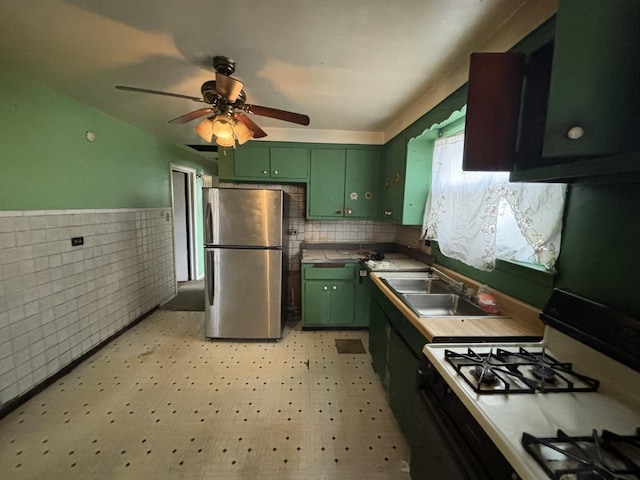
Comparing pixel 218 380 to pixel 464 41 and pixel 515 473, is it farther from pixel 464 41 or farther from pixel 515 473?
pixel 464 41

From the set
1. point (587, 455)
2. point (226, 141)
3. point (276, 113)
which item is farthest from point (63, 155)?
point (587, 455)

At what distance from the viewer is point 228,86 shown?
1.44 meters

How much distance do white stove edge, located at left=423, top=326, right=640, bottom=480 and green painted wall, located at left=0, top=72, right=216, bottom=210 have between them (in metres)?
2.82

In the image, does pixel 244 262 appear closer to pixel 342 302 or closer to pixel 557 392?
pixel 342 302

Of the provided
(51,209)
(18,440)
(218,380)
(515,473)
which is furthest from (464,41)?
(18,440)

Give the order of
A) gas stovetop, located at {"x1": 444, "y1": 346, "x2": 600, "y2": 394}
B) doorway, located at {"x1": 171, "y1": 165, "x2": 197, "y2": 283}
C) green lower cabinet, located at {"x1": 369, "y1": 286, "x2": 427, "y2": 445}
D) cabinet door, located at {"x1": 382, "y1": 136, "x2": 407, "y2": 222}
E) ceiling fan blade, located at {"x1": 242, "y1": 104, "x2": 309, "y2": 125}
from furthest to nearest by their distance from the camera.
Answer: doorway, located at {"x1": 171, "y1": 165, "x2": 197, "y2": 283} < cabinet door, located at {"x1": 382, "y1": 136, "x2": 407, "y2": 222} < ceiling fan blade, located at {"x1": 242, "y1": 104, "x2": 309, "y2": 125} < green lower cabinet, located at {"x1": 369, "y1": 286, "x2": 427, "y2": 445} < gas stovetop, located at {"x1": 444, "y1": 346, "x2": 600, "y2": 394}

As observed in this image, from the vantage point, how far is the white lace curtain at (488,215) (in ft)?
3.81

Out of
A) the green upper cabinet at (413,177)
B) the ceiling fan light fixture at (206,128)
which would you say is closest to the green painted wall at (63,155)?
the ceiling fan light fixture at (206,128)

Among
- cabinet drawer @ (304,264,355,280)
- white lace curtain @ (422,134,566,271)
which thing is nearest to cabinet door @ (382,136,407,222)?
white lace curtain @ (422,134,566,271)

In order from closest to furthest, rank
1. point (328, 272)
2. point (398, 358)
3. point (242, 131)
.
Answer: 1. point (398, 358)
2. point (242, 131)
3. point (328, 272)

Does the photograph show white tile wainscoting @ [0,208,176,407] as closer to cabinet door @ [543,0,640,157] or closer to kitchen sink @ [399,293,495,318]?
kitchen sink @ [399,293,495,318]

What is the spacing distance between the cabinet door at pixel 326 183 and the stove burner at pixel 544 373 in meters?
2.34

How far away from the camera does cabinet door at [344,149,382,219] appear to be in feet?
9.89

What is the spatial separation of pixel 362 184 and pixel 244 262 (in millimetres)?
1627
